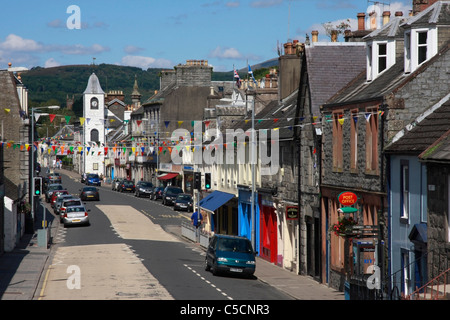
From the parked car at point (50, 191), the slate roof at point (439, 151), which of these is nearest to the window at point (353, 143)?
the slate roof at point (439, 151)

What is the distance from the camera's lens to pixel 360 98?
1146 inches

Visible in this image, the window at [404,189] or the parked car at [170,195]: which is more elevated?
the window at [404,189]

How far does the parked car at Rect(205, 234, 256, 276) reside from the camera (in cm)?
3359

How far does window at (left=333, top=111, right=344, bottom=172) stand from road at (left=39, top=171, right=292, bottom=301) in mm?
5406

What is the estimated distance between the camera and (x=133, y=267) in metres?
35.6

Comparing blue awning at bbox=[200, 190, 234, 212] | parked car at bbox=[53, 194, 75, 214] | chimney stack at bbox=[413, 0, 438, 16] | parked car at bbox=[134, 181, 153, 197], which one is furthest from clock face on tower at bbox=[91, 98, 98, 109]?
chimney stack at bbox=[413, 0, 438, 16]

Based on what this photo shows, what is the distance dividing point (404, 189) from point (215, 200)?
29924 millimetres

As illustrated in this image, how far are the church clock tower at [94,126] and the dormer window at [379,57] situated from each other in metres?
108

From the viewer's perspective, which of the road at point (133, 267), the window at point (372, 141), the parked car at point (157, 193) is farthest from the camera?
the parked car at point (157, 193)

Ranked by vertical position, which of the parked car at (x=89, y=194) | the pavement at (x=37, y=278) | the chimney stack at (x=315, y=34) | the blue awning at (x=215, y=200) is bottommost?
the pavement at (x=37, y=278)

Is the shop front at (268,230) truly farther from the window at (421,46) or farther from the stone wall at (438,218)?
the stone wall at (438,218)

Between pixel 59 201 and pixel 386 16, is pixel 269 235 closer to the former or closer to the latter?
pixel 386 16

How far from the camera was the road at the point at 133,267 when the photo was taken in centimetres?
2792
